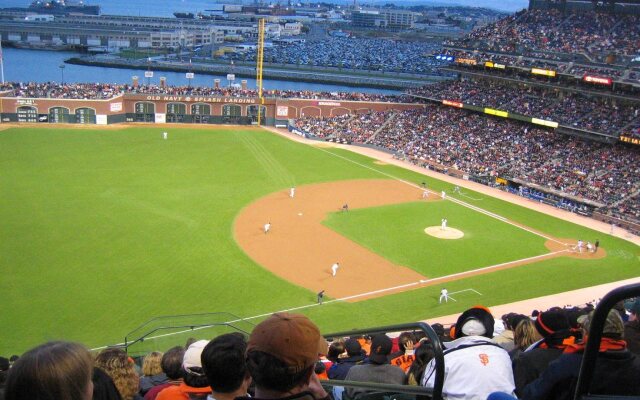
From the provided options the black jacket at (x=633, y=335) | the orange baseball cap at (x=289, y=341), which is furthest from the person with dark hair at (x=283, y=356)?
the black jacket at (x=633, y=335)

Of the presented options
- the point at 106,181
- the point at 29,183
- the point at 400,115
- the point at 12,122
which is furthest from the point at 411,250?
the point at 12,122

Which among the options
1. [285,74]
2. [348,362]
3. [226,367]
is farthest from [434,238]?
[285,74]

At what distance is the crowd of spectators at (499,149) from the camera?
46500 mm

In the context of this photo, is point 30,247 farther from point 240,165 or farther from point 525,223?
point 525,223

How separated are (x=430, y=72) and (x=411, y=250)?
341 ft

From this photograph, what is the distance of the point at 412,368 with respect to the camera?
696cm

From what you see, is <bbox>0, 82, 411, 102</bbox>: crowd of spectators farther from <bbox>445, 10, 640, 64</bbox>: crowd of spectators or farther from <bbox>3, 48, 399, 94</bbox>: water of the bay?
<bbox>3, 48, 399, 94</bbox>: water of the bay

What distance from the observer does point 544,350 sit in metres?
5.92

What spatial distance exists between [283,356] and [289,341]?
10 cm

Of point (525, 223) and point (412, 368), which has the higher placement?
point (412, 368)

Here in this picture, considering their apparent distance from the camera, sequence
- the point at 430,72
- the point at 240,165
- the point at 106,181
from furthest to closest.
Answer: the point at 430,72, the point at 240,165, the point at 106,181

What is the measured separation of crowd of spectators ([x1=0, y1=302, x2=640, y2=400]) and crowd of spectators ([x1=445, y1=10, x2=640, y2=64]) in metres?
52.6

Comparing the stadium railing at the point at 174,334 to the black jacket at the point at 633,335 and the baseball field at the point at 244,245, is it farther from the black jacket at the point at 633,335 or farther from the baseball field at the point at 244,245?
the black jacket at the point at 633,335

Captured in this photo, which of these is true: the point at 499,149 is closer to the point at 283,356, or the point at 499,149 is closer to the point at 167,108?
the point at 167,108
